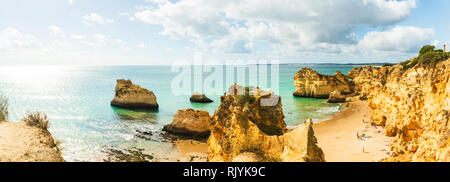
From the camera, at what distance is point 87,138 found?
91.6 feet

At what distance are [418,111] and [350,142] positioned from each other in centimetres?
773

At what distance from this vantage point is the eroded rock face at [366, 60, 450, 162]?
26.4 feet

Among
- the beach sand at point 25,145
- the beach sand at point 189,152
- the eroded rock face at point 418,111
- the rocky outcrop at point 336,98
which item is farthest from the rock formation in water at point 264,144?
the rocky outcrop at point 336,98

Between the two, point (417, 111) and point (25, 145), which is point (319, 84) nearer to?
point (417, 111)

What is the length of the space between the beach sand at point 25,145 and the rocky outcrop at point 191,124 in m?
14.9

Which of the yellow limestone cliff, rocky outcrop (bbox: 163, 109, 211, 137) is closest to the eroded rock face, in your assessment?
the yellow limestone cliff

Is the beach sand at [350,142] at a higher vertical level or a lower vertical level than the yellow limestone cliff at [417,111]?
lower

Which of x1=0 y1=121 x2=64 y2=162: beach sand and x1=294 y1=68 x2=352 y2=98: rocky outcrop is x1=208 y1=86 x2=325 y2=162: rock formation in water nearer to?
x1=0 y1=121 x2=64 y2=162: beach sand

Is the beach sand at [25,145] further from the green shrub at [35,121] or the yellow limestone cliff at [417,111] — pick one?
the yellow limestone cliff at [417,111]

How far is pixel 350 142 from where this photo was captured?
22.8m

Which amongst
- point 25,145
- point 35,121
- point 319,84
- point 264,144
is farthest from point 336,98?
point 25,145

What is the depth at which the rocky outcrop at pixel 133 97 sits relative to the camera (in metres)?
44.4

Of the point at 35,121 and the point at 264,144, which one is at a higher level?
the point at 264,144
